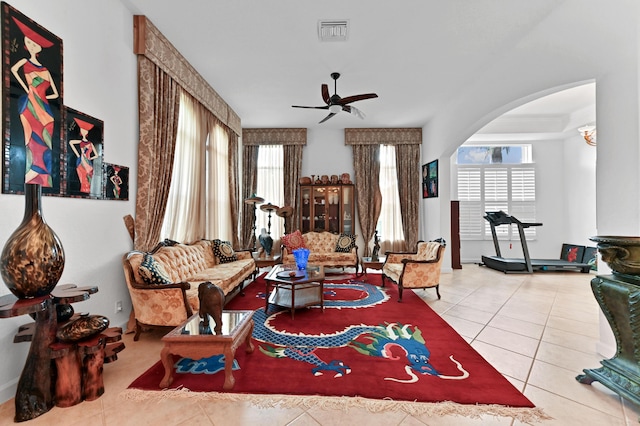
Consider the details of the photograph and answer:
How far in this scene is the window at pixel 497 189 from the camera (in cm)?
723

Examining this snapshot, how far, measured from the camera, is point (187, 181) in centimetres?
429

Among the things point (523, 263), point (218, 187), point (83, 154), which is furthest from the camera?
point (523, 263)

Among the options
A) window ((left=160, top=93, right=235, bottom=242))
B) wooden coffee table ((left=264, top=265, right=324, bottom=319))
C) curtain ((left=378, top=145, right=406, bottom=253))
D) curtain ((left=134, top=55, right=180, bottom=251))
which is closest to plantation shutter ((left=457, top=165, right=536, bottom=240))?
curtain ((left=378, top=145, right=406, bottom=253))

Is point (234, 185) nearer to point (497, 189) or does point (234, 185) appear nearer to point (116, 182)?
point (116, 182)

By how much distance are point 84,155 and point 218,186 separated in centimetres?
294

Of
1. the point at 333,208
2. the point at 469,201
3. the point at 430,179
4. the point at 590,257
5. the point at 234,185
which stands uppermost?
the point at 430,179

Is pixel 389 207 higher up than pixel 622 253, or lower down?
higher up

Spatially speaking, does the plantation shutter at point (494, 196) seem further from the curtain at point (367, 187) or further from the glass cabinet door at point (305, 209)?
the glass cabinet door at point (305, 209)

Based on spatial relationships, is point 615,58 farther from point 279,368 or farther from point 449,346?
point 279,368

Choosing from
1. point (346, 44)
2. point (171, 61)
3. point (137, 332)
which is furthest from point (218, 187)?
point (346, 44)

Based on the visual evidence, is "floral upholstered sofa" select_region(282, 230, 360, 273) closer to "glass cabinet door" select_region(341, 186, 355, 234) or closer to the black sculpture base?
"glass cabinet door" select_region(341, 186, 355, 234)

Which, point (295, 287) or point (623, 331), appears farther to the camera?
point (295, 287)

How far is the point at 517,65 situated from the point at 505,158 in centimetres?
473

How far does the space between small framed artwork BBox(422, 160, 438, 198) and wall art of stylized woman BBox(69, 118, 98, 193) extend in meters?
6.01
